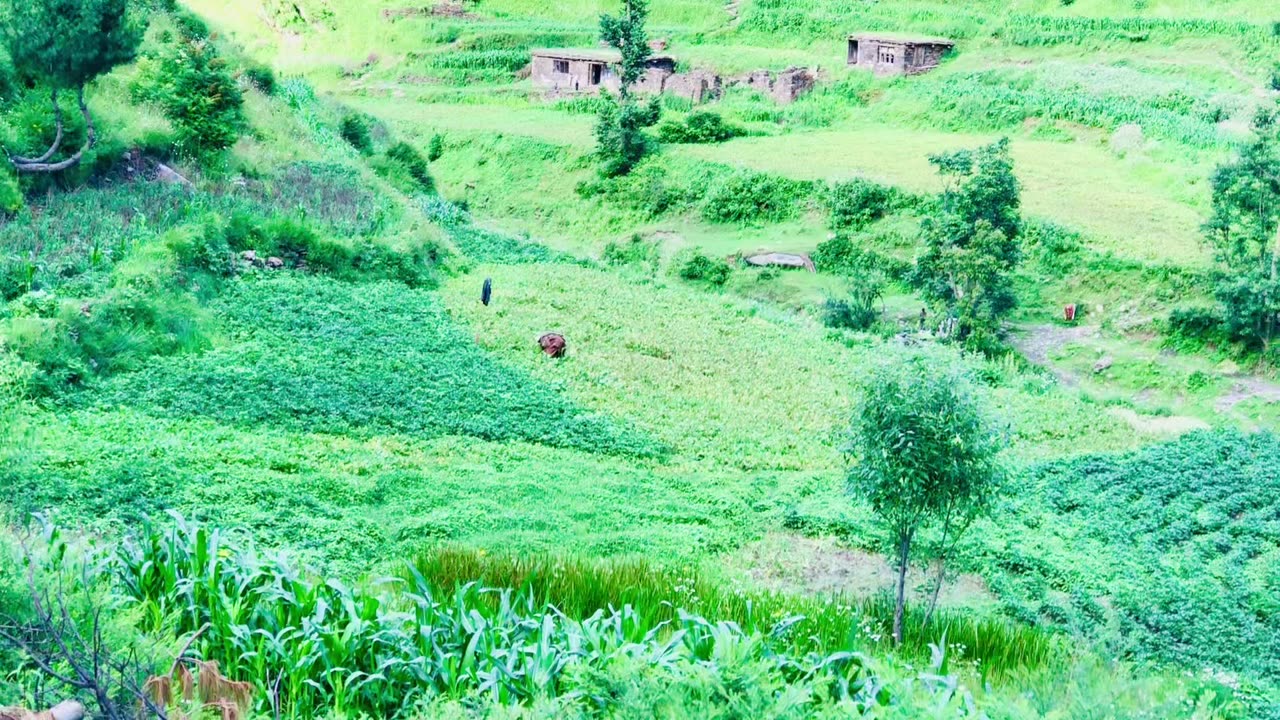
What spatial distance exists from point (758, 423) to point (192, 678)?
12.8 meters

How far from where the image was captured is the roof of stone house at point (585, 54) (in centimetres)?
5450

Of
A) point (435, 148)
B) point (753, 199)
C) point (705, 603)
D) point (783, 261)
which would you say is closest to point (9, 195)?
point (705, 603)

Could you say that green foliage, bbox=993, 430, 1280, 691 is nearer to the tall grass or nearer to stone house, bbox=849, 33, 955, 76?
the tall grass

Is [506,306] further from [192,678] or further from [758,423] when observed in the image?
[192,678]

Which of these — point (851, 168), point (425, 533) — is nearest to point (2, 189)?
point (425, 533)

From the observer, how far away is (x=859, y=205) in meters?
36.4

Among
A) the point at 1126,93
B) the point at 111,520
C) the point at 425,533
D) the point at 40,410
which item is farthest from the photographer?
the point at 1126,93

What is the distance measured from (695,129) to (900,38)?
13186mm

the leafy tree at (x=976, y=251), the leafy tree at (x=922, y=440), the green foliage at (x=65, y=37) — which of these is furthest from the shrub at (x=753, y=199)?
the leafy tree at (x=922, y=440)

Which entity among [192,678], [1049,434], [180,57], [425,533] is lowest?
[1049,434]

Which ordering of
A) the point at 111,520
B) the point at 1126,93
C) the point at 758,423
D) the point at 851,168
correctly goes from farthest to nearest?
the point at 1126,93 → the point at 851,168 → the point at 758,423 → the point at 111,520

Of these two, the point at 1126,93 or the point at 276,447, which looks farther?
the point at 1126,93

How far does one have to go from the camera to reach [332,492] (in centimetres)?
1364

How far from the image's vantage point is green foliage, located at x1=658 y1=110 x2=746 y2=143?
4488 centimetres
